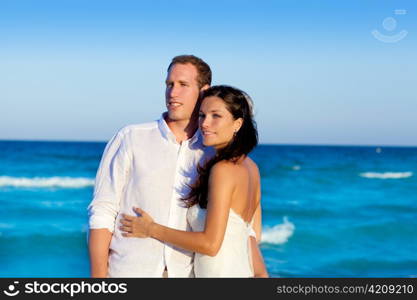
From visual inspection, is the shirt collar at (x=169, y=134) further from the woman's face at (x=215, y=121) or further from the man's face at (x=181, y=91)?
the woman's face at (x=215, y=121)

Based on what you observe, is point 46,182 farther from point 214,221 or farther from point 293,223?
point 214,221

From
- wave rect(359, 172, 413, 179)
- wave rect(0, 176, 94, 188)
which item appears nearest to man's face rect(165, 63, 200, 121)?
wave rect(0, 176, 94, 188)

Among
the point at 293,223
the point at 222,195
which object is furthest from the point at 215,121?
the point at 293,223

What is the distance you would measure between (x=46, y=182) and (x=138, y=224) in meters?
23.5

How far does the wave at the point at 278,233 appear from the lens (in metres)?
14.8

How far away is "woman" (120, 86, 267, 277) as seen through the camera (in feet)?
11.4

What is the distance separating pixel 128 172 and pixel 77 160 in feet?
110

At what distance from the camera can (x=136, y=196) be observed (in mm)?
3719

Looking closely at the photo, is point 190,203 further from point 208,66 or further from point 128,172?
point 208,66

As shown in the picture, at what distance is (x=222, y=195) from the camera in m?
3.44

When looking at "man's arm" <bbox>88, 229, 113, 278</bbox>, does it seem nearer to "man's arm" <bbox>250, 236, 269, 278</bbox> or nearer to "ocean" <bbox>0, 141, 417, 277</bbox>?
"man's arm" <bbox>250, 236, 269, 278</bbox>

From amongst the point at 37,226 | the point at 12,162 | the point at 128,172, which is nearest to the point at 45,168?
the point at 12,162

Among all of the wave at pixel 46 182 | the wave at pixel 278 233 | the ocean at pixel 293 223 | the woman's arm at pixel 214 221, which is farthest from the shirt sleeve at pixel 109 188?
the wave at pixel 46 182

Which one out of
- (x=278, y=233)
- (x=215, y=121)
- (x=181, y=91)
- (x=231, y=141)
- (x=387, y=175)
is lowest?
(x=278, y=233)
